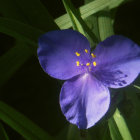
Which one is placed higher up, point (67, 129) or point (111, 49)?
point (111, 49)

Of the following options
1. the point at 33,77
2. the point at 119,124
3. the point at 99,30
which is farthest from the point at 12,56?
the point at 119,124

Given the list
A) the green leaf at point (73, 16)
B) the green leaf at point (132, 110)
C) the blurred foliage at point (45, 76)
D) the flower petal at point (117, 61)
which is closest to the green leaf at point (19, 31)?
the blurred foliage at point (45, 76)

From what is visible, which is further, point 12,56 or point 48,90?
point 48,90

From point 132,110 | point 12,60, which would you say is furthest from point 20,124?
point 132,110

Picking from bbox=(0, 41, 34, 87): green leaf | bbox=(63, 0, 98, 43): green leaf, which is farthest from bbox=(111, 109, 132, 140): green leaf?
bbox=(0, 41, 34, 87): green leaf

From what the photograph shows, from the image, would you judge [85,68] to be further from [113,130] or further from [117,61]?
[113,130]

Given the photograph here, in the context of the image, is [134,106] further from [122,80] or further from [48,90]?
[48,90]

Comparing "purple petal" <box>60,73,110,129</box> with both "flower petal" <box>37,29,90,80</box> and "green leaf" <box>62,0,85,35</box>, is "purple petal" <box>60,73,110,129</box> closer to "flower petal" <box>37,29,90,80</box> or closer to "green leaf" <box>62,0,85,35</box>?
"flower petal" <box>37,29,90,80</box>
